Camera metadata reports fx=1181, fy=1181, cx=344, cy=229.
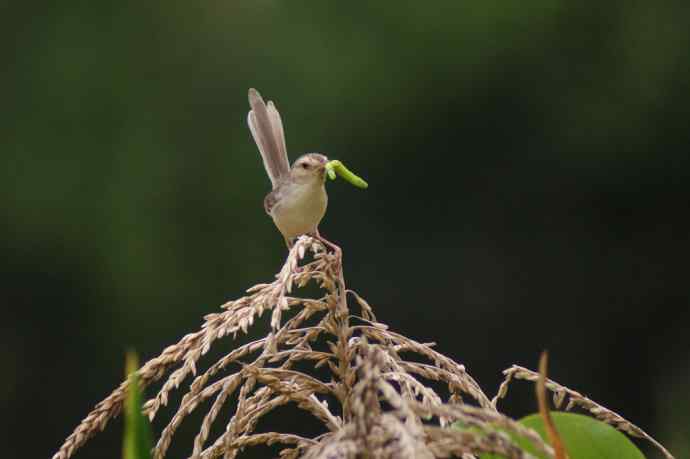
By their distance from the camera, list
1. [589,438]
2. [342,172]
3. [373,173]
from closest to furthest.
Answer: [589,438]
[342,172]
[373,173]

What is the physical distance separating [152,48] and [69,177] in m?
1.70

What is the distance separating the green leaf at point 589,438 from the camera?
1166 millimetres

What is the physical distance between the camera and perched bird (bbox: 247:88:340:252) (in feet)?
8.44

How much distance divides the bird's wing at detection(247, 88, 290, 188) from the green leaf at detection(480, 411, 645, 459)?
63.8 inches

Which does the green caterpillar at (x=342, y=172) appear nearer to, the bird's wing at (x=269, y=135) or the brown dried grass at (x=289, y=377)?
the brown dried grass at (x=289, y=377)

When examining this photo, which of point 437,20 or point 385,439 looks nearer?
point 385,439

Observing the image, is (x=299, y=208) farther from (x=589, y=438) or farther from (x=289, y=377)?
(x=589, y=438)

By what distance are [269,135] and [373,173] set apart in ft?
29.1

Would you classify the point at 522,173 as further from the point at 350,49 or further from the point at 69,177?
the point at 69,177

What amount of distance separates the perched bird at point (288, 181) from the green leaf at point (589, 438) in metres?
1.28

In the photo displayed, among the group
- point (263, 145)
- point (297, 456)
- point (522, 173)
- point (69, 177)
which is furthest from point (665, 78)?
point (297, 456)

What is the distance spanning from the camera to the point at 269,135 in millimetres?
2898

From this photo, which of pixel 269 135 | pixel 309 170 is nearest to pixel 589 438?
pixel 309 170

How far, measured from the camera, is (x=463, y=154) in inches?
475
